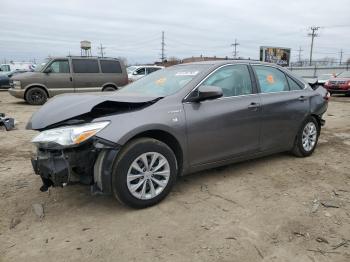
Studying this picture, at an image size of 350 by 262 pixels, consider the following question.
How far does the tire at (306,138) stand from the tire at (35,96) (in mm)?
10719

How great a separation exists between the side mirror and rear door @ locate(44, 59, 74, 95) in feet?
34.4

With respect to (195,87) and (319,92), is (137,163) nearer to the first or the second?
(195,87)

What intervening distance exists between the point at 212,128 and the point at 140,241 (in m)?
1.65

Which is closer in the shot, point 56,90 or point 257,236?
point 257,236

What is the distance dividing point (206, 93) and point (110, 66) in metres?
11.1

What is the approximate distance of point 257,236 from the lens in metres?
3.19

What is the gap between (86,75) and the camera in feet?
45.5

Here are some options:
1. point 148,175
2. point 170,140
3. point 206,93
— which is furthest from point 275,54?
point 148,175

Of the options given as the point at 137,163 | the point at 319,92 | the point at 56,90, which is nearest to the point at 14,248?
the point at 137,163

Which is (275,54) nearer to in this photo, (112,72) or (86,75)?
(112,72)

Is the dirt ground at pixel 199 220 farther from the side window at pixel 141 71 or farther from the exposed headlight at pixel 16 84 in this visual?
the side window at pixel 141 71

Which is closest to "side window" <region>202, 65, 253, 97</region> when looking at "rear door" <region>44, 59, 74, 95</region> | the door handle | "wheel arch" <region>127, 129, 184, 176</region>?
the door handle

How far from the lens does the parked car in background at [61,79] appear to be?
13406 millimetres

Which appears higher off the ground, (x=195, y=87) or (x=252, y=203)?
(x=195, y=87)
